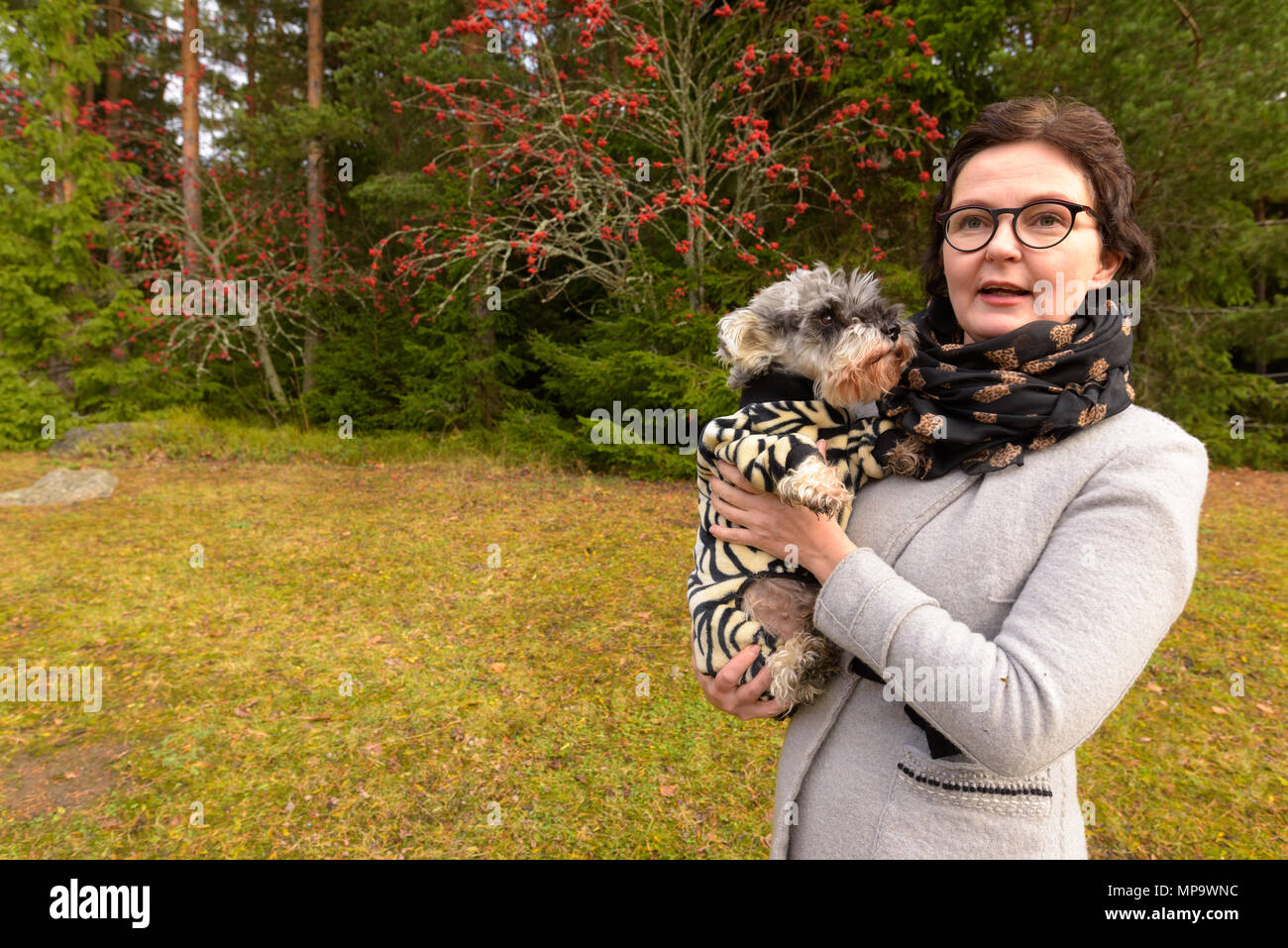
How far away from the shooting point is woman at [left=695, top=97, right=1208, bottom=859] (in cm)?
126

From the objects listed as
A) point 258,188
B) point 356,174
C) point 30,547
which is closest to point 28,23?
point 258,188

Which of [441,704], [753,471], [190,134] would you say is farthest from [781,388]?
[190,134]

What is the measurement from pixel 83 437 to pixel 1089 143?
1609cm

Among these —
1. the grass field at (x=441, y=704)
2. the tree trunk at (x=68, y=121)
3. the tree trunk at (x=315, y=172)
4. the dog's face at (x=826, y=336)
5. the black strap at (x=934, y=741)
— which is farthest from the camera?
the tree trunk at (x=315, y=172)

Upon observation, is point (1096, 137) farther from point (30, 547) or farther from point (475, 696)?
point (30, 547)

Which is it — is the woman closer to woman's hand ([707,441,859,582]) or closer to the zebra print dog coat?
woman's hand ([707,441,859,582])

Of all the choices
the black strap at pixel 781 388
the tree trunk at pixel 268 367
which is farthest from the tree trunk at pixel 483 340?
the black strap at pixel 781 388

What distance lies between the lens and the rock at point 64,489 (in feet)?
32.7

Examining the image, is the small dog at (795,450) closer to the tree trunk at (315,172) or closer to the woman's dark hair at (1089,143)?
the woman's dark hair at (1089,143)

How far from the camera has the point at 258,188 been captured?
58.7 ft

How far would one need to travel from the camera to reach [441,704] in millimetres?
5309

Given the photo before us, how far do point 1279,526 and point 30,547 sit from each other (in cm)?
1505

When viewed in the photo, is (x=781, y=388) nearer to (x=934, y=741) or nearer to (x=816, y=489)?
(x=816, y=489)

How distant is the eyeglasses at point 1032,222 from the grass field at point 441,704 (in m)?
3.47
